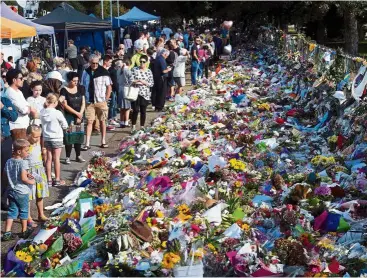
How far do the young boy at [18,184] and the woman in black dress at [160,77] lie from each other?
317 inches

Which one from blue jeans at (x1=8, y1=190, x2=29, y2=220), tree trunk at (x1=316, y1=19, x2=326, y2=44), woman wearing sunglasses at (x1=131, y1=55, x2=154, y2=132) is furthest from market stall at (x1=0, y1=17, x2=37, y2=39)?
tree trunk at (x1=316, y1=19, x2=326, y2=44)

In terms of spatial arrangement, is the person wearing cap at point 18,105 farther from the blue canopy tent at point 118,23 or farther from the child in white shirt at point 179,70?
the blue canopy tent at point 118,23

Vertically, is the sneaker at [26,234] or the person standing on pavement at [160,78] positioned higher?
the person standing on pavement at [160,78]

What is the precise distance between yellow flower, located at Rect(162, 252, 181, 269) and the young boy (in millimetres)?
2261

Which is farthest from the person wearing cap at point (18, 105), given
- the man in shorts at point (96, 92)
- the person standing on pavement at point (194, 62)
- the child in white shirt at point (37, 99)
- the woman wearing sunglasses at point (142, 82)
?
the person standing on pavement at point (194, 62)

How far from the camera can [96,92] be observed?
38.7ft

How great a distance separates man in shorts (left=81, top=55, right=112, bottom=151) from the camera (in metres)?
11.8

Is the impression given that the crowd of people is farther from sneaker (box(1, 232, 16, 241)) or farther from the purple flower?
the purple flower

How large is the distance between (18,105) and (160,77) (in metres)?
6.62

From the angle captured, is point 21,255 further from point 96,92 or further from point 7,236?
point 96,92

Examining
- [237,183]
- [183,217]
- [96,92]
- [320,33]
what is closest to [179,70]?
[96,92]

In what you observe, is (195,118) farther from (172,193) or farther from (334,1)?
(334,1)

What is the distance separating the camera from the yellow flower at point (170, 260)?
5691mm

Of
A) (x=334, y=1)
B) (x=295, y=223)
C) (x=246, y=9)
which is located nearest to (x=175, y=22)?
(x=246, y=9)
